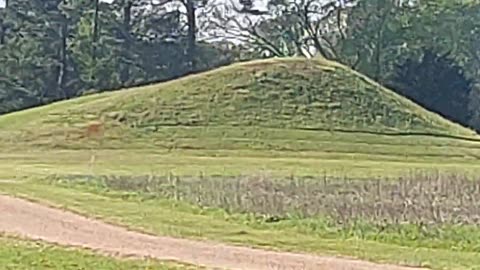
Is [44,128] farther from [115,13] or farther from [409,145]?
[115,13]

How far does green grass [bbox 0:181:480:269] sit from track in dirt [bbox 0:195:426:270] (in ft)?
1.90

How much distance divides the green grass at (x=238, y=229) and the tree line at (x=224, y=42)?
46.7 meters

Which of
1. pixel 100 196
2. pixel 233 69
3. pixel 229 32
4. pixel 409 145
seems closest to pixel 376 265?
pixel 100 196

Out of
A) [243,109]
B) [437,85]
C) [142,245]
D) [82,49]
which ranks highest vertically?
[82,49]

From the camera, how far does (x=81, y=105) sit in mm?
53438

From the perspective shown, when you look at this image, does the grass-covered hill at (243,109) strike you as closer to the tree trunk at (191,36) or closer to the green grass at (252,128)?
the green grass at (252,128)

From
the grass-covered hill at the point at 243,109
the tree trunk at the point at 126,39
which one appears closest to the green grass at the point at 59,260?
the grass-covered hill at the point at 243,109

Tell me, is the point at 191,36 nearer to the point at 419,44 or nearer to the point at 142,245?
the point at 419,44

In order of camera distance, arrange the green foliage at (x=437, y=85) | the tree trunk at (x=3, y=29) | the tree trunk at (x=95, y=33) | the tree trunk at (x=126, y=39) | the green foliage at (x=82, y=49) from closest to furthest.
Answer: the green foliage at (x=437, y=85)
the green foliage at (x=82, y=49)
the tree trunk at (x=95, y=33)
the tree trunk at (x=126, y=39)
the tree trunk at (x=3, y=29)

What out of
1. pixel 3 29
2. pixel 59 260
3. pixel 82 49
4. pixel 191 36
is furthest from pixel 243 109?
pixel 59 260

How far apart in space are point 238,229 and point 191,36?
188 ft

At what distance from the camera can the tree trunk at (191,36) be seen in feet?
243

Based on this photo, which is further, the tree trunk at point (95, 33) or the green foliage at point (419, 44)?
the tree trunk at point (95, 33)

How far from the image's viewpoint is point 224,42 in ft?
262
